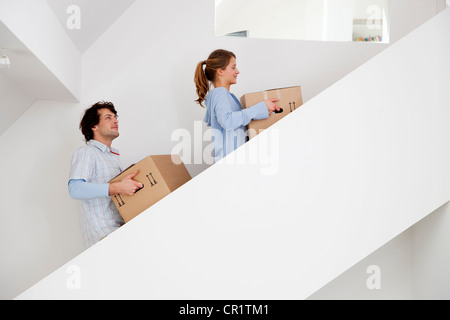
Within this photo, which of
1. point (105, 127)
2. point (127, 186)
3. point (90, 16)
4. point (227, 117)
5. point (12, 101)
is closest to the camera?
point (127, 186)

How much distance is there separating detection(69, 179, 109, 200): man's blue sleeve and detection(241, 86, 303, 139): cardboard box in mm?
705

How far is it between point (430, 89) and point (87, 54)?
6.61 feet

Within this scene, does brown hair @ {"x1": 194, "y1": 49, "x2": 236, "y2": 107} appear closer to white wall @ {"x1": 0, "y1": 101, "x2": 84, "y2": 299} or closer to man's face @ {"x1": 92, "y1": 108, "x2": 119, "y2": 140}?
man's face @ {"x1": 92, "y1": 108, "x2": 119, "y2": 140}

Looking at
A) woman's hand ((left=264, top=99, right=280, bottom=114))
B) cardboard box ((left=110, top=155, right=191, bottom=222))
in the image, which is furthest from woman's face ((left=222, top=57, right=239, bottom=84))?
cardboard box ((left=110, top=155, right=191, bottom=222))

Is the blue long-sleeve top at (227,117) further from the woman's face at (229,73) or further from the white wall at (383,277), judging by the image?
the white wall at (383,277)

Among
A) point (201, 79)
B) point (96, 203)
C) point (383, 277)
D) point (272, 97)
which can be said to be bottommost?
point (383, 277)

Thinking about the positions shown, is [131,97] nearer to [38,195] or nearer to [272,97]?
[38,195]

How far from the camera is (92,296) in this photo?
1.76m

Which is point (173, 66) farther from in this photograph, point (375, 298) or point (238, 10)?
point (375, 298)

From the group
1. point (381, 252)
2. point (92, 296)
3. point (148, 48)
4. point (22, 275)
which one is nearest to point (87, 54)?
point (148, 48)

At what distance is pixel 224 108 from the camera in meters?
2.04

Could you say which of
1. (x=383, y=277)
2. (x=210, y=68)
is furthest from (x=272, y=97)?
(x=383, y=277)

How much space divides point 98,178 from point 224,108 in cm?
70

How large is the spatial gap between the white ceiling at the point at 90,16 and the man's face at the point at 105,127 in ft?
1.66
